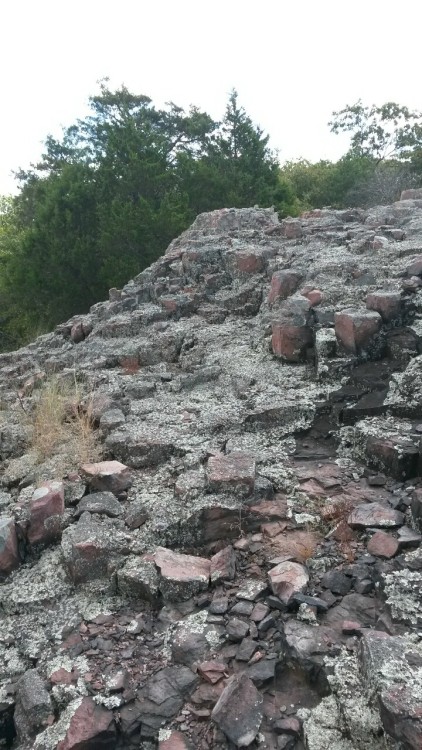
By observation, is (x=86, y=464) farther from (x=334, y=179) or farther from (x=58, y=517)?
(x=334, y=179)

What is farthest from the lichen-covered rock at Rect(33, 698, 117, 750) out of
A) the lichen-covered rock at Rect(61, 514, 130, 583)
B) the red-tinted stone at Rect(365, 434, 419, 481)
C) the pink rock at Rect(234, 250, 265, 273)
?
the pink rock at Rect(234, 250, 265, 273)

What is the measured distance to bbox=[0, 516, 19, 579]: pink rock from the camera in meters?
2.52

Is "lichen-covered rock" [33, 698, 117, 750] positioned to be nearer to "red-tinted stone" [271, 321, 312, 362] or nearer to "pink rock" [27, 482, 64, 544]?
"pink rock" [27, 482, 64, 544]

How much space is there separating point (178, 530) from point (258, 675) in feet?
3.01

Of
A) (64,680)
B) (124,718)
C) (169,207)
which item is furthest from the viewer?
(169,207)

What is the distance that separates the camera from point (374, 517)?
7.57ft

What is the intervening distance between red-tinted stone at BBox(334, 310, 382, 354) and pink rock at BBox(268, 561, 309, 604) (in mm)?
1925

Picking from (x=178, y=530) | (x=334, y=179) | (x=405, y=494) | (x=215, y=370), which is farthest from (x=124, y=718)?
(x=334, y=179)

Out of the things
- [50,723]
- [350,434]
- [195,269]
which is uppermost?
[195,269]

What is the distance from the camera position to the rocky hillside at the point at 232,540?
5.48 ft

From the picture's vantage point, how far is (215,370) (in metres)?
4.31

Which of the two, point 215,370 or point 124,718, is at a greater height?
point 215,370

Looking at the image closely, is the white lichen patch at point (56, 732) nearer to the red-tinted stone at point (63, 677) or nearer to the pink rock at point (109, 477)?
the red-tinted stone at point (63, 677)

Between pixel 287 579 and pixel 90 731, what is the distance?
Result: 847 millimetres
